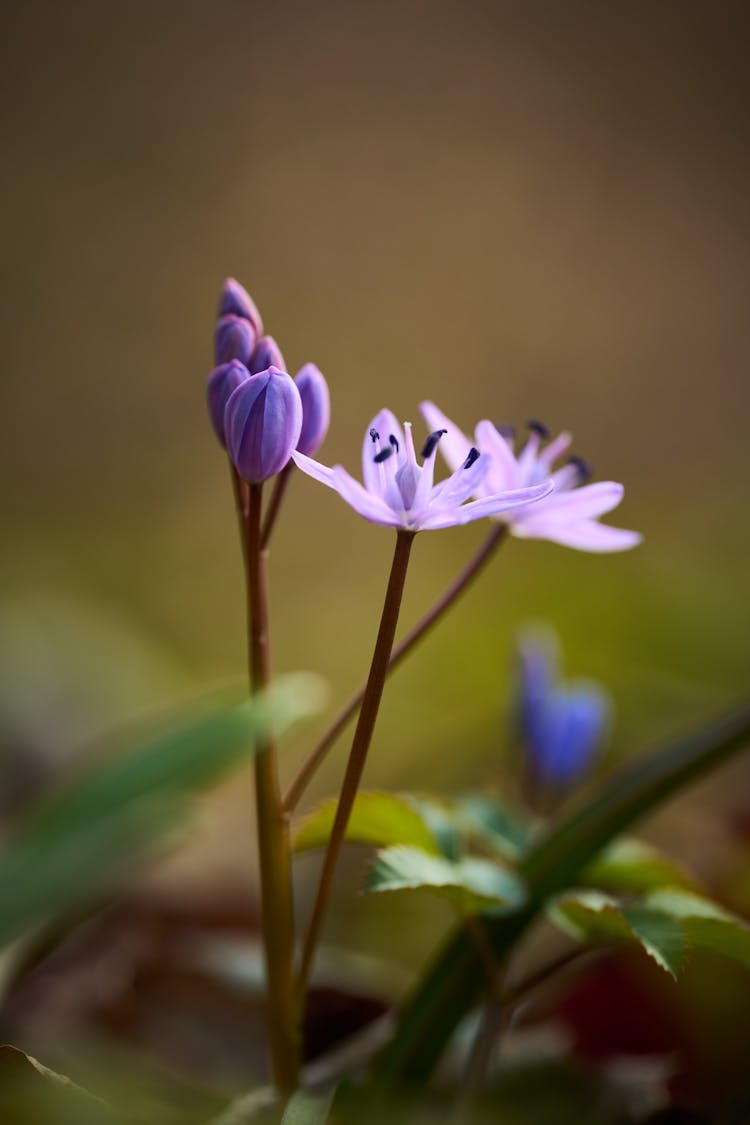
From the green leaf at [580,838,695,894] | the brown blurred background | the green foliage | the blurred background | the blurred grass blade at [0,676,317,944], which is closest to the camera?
the blurred grass blade at [0,676,317,944]

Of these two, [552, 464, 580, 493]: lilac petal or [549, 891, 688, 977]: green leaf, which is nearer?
[549, 891, 688, 977]: green leaf

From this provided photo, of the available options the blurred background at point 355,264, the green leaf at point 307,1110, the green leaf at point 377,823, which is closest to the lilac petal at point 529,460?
the green leaf at point 377,823

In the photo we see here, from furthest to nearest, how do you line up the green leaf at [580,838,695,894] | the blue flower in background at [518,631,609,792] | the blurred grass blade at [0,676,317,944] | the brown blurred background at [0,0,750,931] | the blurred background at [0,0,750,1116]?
the brown blurred background at [0,0,750,931]
the blurred background at [0,0,750,1116]
the blue flower in background at [518,631,609,792]
the green leaf at [580,838,695,894]
the blurred grass blade at [0,676,317,944]

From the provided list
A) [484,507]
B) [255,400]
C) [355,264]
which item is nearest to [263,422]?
[255,400]

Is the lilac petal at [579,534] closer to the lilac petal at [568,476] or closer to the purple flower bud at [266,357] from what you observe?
the lilac petal at [568,476]

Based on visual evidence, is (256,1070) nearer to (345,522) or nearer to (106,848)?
(106,848)

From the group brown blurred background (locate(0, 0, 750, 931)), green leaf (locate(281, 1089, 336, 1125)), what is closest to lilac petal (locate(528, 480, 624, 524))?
green leaf (locate(281, 1089, 336, 1125))

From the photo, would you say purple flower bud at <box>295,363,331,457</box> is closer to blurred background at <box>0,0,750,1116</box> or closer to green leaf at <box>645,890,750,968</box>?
green leaf at <box>645,890,750,968</box>
